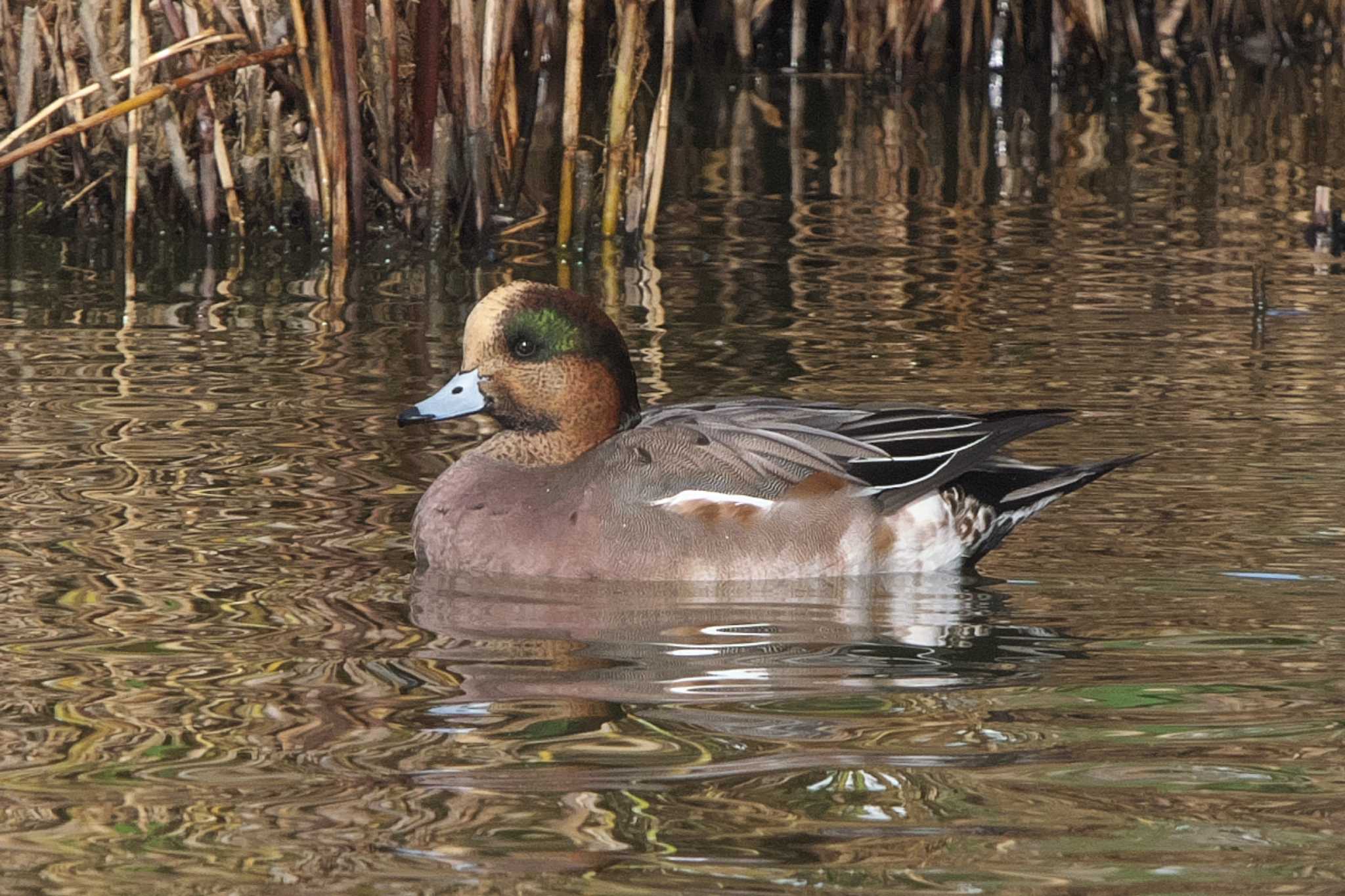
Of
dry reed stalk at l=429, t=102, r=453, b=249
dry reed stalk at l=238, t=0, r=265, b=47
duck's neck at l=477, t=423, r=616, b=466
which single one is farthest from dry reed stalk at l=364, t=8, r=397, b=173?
duck's neck at l=477, t=423, r=616, b=466

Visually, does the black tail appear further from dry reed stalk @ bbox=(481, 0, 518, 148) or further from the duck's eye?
dry reed stalk @ bbox=(481, 0, 518, 148)

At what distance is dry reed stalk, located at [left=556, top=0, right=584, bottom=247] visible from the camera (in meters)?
7.82

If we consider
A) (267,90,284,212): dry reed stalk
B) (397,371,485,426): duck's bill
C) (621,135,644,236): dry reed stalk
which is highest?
(267,90,284,212): dry reed stalk

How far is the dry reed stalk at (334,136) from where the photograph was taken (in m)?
7.84

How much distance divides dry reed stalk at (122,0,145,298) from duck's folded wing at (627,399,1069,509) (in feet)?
11.2

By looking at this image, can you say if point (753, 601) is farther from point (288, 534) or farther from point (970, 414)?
point (288, 534)

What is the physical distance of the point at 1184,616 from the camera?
451cm

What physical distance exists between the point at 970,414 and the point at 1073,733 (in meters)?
1.47

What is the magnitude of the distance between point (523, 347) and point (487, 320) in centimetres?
10

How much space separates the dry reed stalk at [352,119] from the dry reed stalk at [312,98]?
0.08 m

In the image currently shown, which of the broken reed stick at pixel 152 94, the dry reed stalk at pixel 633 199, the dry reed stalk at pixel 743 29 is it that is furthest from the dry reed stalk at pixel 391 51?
the dry reed stalk at pixel 743 29

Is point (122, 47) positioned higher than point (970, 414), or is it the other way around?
point (122, 47)

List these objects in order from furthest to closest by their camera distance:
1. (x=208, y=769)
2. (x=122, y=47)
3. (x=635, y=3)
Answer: (x=122, y=47), (x=635, y=3), (x=208, y=769)

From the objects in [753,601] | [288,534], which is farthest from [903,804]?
[288,534]
